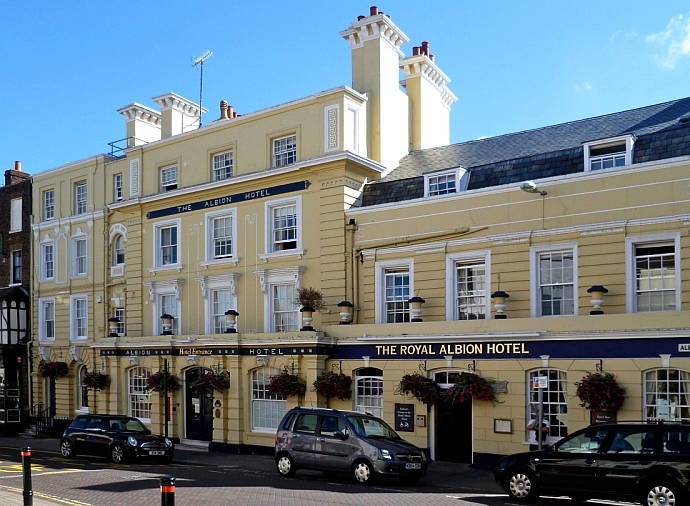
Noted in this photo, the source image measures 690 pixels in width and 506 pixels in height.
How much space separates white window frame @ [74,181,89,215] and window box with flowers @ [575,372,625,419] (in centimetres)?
2366

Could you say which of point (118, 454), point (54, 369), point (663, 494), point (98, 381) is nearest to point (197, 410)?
point (98, 381)

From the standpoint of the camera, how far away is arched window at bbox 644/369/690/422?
1802 centimetres

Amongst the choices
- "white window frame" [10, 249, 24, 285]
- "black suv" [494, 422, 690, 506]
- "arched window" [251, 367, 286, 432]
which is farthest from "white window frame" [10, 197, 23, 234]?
"black suv" [494, 422, 690, 506]

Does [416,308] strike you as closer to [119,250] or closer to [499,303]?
[499,303]

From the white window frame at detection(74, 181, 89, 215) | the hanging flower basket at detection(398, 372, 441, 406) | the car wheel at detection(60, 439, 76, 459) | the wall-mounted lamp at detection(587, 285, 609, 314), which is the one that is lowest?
the car wheel at detection(60, 439, 76, 459)

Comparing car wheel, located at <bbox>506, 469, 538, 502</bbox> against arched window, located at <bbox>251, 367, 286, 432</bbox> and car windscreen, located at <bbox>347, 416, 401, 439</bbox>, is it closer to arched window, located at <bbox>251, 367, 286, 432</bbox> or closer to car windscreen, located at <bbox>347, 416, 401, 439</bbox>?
car windscreen, located at <bbox>347, 416, 401, 439</bbox>

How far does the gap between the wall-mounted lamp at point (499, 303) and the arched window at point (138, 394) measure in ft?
47.1

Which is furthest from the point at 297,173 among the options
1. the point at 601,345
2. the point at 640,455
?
the point at 640,455

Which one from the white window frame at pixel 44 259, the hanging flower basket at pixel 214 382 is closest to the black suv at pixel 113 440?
the hanging flower basket at pixel 214 382

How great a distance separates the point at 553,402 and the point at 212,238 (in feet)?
46.5

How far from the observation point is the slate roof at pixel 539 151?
20731mm

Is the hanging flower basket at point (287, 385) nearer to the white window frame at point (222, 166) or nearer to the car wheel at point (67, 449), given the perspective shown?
the car wheel at point (67, 449)

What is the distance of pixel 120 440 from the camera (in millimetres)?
22172

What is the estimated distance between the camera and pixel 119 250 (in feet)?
108
